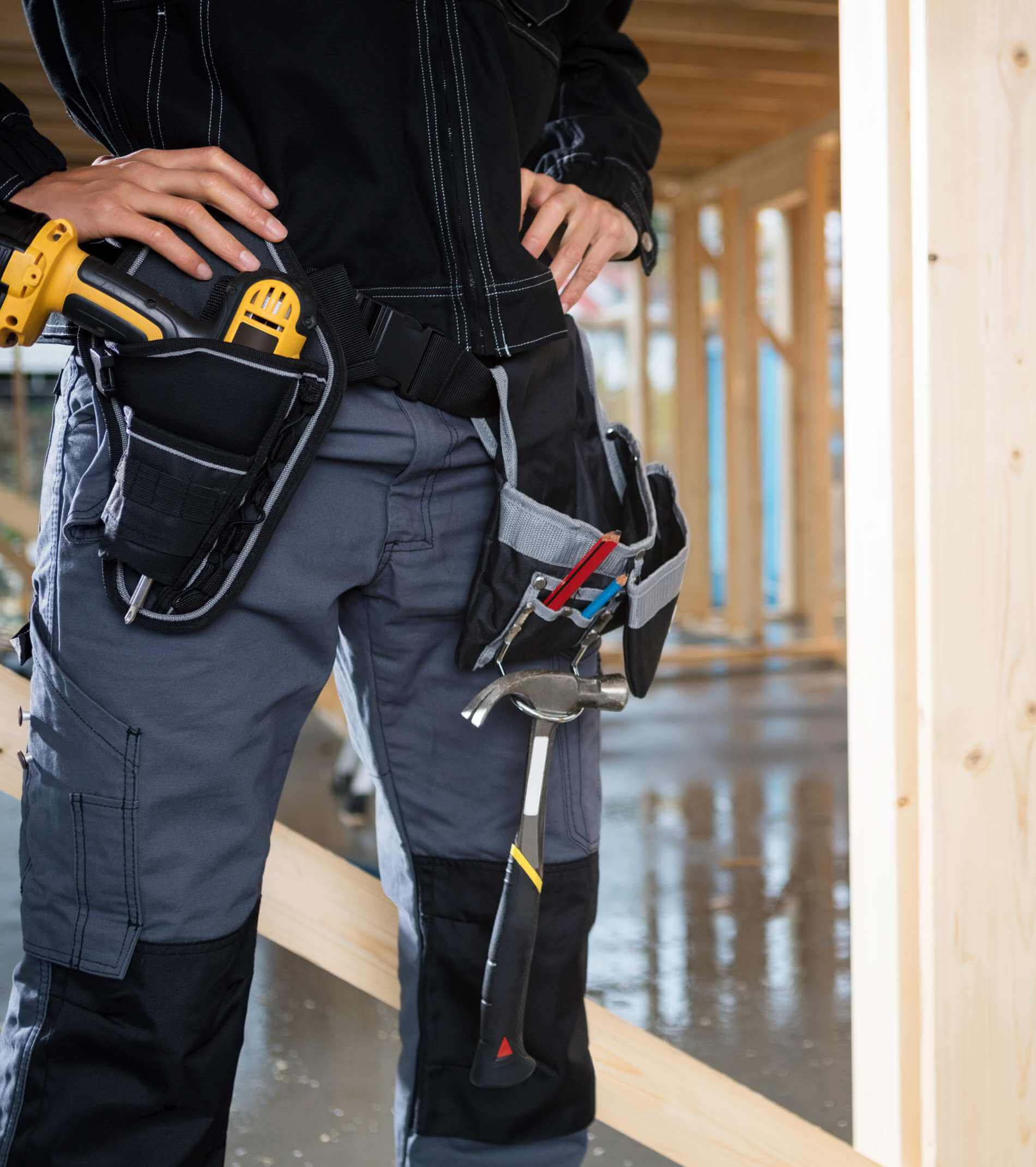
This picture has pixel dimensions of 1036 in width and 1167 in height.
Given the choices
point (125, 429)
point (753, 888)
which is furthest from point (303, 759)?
point (125, 429)

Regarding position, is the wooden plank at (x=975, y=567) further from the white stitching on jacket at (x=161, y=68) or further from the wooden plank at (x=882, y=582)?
the white stitching on jacket at (x=161, y=68)

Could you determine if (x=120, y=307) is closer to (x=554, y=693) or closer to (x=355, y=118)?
(x=355, y=118)

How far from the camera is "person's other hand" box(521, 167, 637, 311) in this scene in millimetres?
1008

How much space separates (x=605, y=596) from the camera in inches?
39.6

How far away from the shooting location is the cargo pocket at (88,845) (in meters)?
0.82

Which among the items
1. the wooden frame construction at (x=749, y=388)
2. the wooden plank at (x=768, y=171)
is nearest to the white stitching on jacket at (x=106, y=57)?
the wooden frame construction at (x=749, y=388)

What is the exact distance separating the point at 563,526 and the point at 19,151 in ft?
1.56

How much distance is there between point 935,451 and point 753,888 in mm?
1902

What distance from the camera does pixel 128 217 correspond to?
32.0 inches

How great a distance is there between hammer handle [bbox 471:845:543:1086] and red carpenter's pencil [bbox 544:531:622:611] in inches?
8.1

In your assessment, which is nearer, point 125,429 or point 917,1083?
point 125,429

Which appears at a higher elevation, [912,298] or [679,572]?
[912,298]

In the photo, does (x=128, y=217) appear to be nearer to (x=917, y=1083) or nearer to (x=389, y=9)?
(x=389, y=9)

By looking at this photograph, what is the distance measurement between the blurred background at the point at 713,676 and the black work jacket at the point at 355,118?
128 centimetres
